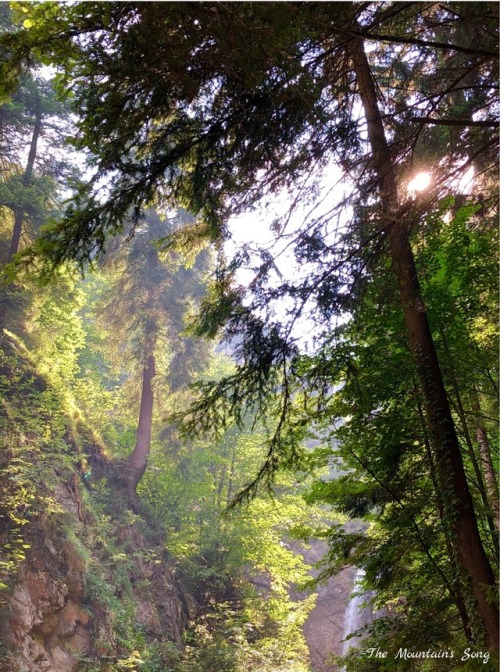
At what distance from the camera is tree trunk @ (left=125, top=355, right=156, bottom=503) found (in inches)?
647

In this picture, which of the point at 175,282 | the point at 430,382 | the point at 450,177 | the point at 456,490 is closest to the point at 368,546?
A: the point at 456,490

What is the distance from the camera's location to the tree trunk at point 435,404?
3799mm

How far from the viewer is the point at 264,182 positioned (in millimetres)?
5246

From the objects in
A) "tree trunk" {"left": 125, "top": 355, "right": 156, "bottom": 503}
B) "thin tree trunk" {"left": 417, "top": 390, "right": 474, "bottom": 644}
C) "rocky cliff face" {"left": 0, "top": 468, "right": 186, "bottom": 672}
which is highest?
"tree trunk" {"left": 125, "top": 355, "right": 156, "bottom": 503}

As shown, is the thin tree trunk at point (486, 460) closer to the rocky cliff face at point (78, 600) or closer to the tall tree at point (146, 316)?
the rocky cliff face at point (78, 600)

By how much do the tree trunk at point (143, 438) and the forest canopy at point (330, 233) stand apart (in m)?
12.4

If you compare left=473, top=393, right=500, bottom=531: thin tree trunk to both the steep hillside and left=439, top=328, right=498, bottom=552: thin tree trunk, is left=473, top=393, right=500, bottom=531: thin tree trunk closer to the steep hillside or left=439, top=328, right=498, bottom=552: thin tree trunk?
left=439, top=328, right=498, bottom=552: thin tree trunk

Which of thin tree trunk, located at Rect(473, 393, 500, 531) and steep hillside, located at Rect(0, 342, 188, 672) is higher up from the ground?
thin tree trunk, located at Rect(473, 393, 500, 531)

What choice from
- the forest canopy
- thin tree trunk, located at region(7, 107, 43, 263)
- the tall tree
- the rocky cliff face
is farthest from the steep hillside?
the forest canopy

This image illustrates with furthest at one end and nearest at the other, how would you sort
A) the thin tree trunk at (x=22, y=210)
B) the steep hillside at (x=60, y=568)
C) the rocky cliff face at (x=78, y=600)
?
the thin tree trunk at (x=22, y=210), the steep hillside at (x=60, y=568), the rocky cliff face at (x=78, y=600)

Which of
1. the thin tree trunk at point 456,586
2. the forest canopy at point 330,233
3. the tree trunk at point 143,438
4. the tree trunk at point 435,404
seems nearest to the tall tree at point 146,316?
the tree trunk at point 143,438

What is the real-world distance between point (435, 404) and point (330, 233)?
1949mm

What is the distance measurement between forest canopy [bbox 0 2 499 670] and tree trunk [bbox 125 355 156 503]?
12.4 metres

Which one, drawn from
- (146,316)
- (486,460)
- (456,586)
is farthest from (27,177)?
(456,586)
